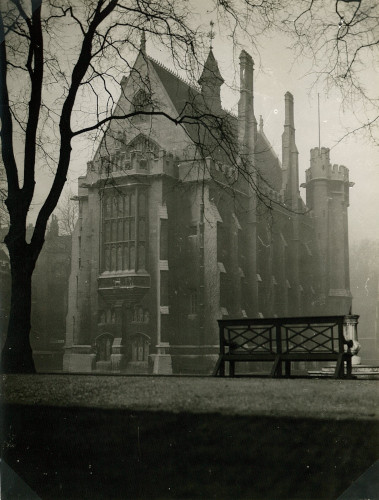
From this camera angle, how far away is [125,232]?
70.0ft

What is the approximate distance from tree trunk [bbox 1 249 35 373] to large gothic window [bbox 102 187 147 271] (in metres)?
11.9

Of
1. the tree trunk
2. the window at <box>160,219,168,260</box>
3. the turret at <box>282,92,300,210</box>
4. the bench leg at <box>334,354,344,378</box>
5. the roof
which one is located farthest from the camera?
the turret at <box>282,92,300,210</box>

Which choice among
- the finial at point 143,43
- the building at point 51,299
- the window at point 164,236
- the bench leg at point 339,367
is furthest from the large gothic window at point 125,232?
the bench leg at point 339,367

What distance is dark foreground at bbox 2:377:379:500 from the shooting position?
16.3ft

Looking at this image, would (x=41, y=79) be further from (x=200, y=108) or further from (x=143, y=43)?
(x=200, y=108)

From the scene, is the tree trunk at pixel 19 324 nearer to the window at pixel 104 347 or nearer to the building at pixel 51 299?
the building at pixel 51 299

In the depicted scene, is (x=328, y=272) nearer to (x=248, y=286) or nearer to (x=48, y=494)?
(x=248, y=286)

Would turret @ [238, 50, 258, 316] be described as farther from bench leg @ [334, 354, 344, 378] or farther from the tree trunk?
the tree trunk

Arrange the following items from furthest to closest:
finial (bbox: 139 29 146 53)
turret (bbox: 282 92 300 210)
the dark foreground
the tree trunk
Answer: turret (bbox: 282 92 300 210), finial (bbox: 139 29 146 53), the tree trunk, the dark foreground

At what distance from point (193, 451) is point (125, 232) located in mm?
16304

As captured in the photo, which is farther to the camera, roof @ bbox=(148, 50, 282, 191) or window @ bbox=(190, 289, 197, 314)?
window @ bbox=(190, 289, 197, 314)

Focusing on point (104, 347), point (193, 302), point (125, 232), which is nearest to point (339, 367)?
point (193, 302)

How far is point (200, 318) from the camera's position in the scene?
20266 mm

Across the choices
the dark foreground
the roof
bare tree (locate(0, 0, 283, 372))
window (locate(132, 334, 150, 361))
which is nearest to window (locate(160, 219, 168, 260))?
the roof
